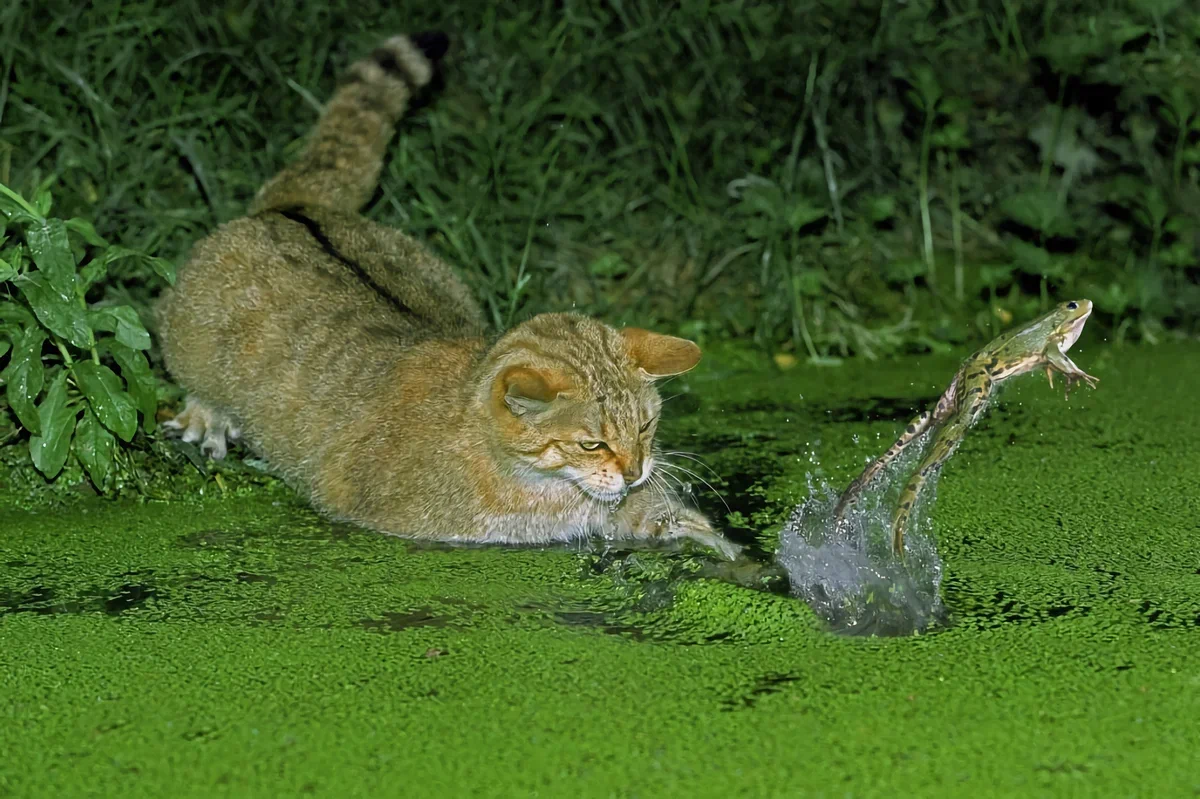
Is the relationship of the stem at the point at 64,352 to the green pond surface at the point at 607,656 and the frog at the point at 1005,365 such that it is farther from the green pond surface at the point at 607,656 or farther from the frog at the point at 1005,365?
the frog at the point at 1005,365

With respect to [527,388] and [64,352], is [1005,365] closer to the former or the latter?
[527,388]

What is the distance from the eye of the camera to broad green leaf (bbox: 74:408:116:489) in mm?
4418

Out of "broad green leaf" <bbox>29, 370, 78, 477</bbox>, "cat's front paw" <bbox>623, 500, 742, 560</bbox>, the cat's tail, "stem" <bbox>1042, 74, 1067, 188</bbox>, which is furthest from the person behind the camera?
"stem" <bbox>1042, 74, 1067, 188</bbox>

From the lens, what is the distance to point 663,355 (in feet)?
13.9

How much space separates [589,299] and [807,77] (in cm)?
145

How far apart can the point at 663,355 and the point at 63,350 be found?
1.70m

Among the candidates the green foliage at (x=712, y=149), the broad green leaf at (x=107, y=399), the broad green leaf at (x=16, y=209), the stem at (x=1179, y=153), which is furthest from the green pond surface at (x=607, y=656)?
the stem at (x=1179, y=153)

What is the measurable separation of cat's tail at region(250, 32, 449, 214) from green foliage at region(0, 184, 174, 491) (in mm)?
859

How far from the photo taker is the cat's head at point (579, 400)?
159 inches

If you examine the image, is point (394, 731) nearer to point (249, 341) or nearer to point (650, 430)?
point (650, 430)

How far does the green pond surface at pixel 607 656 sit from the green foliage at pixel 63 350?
0.77ft

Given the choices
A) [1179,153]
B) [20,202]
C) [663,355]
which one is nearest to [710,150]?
[1179,153]

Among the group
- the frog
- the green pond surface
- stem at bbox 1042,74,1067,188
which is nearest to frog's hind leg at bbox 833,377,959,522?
the frog

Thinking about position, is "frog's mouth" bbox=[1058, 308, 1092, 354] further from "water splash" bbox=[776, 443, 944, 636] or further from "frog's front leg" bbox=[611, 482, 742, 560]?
"frog's front leg" bbox=[611, 482, 742, 560]
